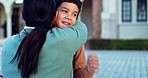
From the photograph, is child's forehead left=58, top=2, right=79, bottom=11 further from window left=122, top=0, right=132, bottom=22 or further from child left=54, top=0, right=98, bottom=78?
window left=122, top=0, right=132, bottom=22

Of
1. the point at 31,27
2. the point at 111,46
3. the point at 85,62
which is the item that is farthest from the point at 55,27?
the point at 111,46

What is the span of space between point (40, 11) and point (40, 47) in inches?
7.0

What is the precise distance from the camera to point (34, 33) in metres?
1.76

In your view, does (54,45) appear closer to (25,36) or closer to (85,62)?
(25,36)

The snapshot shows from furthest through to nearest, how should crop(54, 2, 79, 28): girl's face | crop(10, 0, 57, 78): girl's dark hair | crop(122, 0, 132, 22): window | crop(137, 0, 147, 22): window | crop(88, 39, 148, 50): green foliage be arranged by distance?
crop(122, 0, 132, 22): window → crop(137, 0, 147, 22): window → crop(88, 39, 148, 50): green foliage → crop(54, 2, 79, 28): girl's face → crop(10, 0, 57, 78): girl's dark hair

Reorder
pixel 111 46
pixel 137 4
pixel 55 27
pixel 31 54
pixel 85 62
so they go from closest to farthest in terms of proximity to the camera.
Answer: pixel 31 54, pixel 55 27, pixel 85 62, pixel 111 46, pixel 137 4

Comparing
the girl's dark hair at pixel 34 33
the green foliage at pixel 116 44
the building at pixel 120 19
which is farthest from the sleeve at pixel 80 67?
the building at pixel 120 19

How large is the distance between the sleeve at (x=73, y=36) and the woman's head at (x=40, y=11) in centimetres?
8

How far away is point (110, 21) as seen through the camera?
2478 cm

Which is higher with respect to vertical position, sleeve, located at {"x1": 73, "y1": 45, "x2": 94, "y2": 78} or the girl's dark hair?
the girl's dark hair

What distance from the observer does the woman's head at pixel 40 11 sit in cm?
177

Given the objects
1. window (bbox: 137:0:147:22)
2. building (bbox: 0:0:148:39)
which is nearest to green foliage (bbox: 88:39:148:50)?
building (bbox: 0:0:148:39)

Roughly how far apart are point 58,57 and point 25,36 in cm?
19

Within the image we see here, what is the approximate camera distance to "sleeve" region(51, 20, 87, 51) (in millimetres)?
1766
